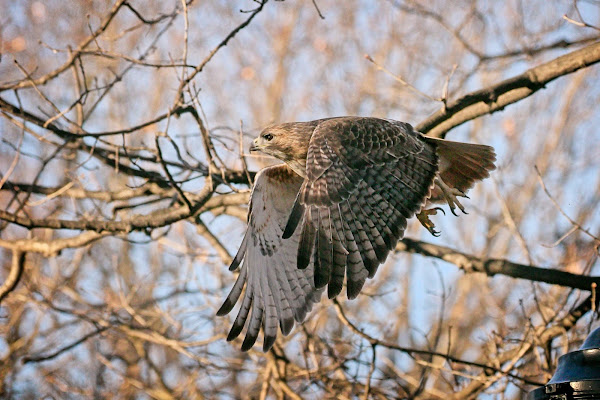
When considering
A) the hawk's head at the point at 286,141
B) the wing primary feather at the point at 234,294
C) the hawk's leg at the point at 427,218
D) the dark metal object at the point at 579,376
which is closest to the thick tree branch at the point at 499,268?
the hawk's leg at the point at 427,218

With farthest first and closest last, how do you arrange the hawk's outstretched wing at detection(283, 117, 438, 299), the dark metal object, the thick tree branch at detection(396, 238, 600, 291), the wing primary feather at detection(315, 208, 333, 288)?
the thick tree branch at detection(396, 238, 600, 291)
the hawk's outstretched wing at detection(283, 117, 438, 299)
the wing primary feather at detection(315, 208, 333, 288)
the dark metal object

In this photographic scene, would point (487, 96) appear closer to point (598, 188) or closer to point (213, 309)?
point (213, 309)

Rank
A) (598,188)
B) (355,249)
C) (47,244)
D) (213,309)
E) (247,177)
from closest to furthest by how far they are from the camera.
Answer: (355,249) < (247,177) < (47,244) < (213,309) < (598,188)

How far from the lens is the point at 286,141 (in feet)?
16.5

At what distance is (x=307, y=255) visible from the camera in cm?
376

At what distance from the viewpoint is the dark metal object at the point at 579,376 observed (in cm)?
277

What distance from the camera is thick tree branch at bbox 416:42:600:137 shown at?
4570 mm

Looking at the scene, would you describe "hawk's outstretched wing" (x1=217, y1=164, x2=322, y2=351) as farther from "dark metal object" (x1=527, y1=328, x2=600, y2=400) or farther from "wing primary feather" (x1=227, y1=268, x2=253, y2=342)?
"dark metal object" (x1=527, y1=328, x2=600, y2=400)

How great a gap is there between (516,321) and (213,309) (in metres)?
2.83

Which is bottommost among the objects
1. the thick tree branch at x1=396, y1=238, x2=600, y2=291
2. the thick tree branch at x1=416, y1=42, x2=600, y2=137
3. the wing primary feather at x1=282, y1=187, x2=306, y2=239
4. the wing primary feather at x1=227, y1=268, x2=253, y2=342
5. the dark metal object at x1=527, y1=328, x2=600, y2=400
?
the dark metal object at x1=527, y1=328, x2=600, y2=400

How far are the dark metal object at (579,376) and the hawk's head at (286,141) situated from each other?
7.82ft

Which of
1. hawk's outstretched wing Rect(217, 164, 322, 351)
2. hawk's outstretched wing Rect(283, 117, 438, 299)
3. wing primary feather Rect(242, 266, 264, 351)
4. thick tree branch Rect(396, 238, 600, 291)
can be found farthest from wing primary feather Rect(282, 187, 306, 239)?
thick tree branch Rect(396, 238, 600, 291)

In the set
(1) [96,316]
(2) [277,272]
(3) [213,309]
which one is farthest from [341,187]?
(1) [96,316]

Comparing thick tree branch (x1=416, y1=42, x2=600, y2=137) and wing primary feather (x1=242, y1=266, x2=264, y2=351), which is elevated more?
thick tree branch (x1=416, y1=42, x2=600, y2=137)
